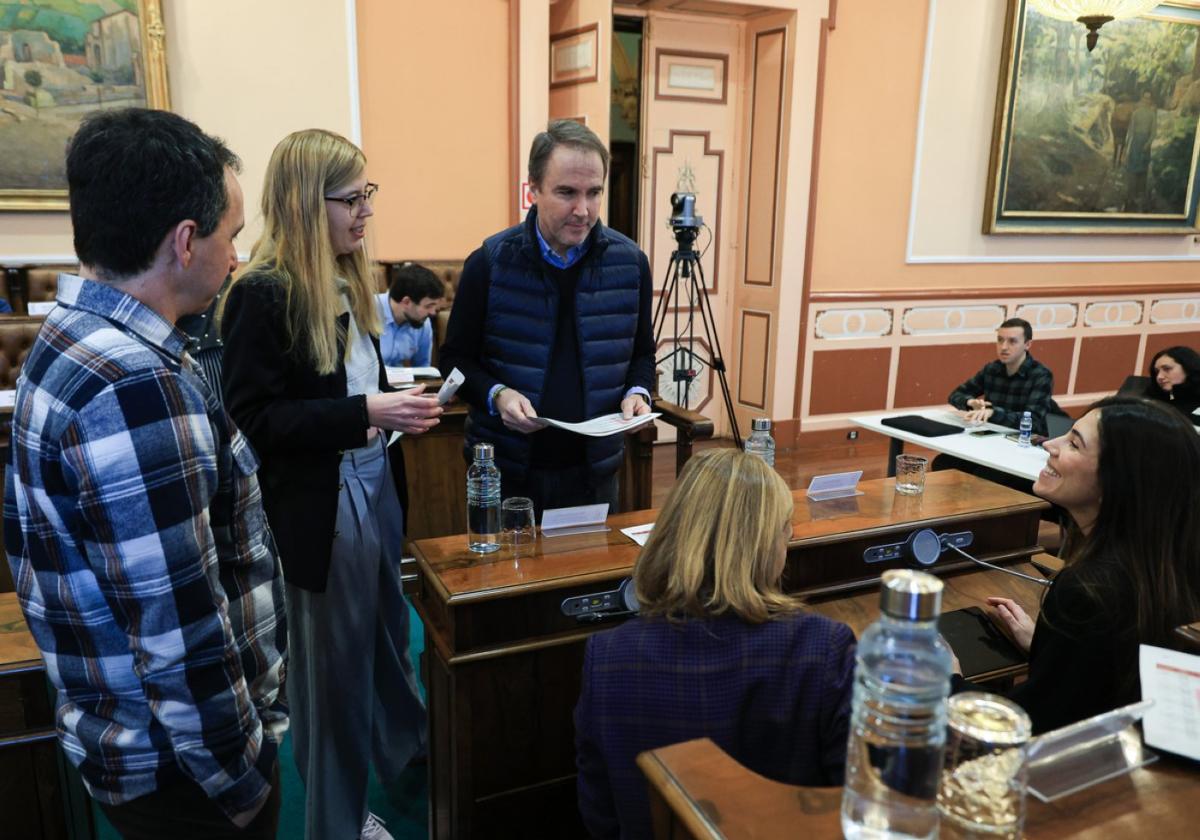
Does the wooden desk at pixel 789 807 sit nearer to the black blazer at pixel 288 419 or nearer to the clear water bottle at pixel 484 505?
the clear water bottle at pixel 484 505

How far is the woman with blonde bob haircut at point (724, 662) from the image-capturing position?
1112mm

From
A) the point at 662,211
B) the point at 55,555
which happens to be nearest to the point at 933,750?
the point at 55,555

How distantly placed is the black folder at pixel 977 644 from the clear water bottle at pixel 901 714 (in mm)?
942

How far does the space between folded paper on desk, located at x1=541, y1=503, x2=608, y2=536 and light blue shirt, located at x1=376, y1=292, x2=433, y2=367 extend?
8.06ft

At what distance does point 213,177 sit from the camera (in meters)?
1.02

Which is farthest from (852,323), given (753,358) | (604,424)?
(604,424)

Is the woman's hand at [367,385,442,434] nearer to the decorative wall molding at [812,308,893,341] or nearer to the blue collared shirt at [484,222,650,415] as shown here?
the blue collared shirt at [484,222,650,415]

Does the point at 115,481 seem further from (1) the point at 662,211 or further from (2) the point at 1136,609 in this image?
(1) the point at 662,211

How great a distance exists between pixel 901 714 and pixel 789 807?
0.53 feet

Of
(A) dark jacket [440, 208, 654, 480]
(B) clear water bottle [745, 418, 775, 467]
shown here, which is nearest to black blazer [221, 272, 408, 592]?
(A) dark jacket [440, 208, 654, 480]

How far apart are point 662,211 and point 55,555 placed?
489 cm

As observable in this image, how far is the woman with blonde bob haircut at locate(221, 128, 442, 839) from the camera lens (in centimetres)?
163

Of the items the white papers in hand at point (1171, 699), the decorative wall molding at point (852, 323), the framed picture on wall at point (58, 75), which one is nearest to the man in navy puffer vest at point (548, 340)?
the white papers in hand at point (1171, 699)

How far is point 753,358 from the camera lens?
5844 mm
